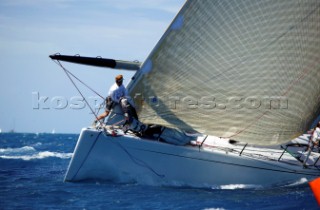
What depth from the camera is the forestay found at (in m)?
13.4

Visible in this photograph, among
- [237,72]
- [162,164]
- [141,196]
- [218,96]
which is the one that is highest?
[237,72]

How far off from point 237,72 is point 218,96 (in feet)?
2.27

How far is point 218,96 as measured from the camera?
542 inches

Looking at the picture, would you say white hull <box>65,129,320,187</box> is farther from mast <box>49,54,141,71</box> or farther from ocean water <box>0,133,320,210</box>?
mast <box>49,54,141,71</box>

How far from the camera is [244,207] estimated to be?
11.9 m

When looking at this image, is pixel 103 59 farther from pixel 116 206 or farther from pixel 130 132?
pixel 116 206

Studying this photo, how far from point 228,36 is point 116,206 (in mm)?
4538

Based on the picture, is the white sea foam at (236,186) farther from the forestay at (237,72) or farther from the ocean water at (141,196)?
the forestay at (237,72)

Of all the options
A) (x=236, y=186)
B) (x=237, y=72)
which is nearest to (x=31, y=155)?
(x=236, y=186)

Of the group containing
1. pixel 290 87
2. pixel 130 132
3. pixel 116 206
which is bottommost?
pixel 116 206

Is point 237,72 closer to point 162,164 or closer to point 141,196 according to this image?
point 162,164

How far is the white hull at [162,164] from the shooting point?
44.8 feet

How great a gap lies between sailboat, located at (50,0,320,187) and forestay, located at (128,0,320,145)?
0.07 ft

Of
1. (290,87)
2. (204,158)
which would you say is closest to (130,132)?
(204,158)
